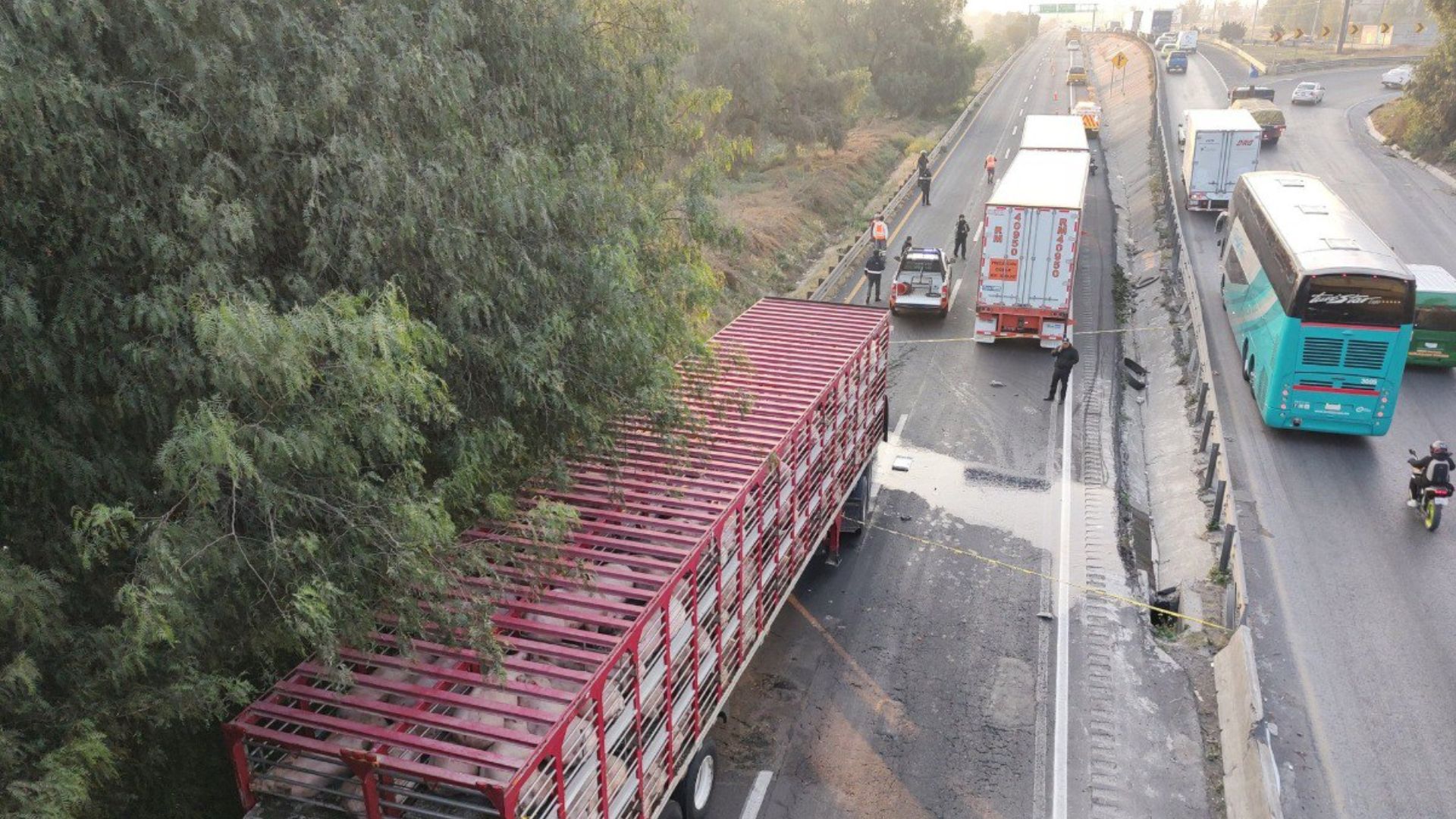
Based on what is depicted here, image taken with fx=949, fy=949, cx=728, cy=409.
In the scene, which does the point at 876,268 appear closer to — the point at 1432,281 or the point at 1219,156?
the point at 1432,281

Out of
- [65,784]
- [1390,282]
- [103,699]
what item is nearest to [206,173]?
[103,699]

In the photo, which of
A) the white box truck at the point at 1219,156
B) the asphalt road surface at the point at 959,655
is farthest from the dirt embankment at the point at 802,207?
the white box truck at the point at 1219,156

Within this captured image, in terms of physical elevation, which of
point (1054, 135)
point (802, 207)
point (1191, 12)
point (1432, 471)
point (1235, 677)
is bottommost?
point (1235, 677)

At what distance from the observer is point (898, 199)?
3803 cm

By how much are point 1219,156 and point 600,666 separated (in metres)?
34.9

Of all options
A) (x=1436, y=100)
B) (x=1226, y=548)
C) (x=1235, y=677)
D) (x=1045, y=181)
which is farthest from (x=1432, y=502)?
(x=1436, y=100)

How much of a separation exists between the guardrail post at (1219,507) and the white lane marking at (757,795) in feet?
29.3

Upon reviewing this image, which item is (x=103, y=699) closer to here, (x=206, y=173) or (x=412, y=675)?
(x=412, y=675)

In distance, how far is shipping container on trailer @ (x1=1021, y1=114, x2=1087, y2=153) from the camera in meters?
31.9

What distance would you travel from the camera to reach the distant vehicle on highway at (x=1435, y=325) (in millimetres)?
20234

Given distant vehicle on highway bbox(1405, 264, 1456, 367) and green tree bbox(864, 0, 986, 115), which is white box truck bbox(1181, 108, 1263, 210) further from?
green tree bbox(864, 0, 986, 115)

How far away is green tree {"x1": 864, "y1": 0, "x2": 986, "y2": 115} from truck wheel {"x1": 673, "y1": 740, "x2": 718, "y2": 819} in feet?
180

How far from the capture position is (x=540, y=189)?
8188 mm

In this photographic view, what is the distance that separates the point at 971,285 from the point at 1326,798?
20044mm
